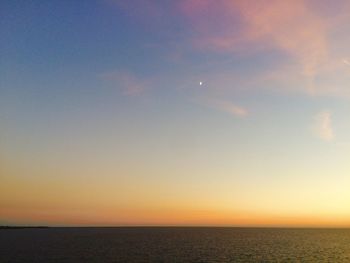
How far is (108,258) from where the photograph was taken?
269ft

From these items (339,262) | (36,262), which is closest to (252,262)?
(339,262)

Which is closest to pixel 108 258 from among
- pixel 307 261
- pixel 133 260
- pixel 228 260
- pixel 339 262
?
pixel 133 260

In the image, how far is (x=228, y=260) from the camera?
3137 inches

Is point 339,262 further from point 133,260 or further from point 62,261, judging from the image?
point 62,261

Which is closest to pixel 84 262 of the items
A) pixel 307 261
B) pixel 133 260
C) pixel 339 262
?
pixel 133 260

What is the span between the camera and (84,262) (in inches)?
2955

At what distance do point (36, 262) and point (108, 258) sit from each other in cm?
1489

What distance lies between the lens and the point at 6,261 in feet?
250

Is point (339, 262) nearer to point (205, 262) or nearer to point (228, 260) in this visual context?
point (228, 260)

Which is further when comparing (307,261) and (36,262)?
(307,261)

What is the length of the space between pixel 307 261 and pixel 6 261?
62.0m

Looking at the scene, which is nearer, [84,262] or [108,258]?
[84,262]

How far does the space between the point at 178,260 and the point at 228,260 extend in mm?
10629

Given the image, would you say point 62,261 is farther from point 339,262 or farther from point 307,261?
point 339,262
